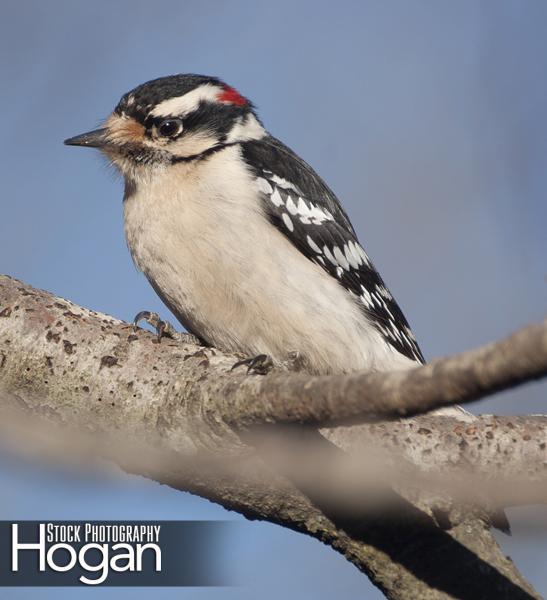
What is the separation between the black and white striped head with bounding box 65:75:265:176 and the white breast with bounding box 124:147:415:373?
153mm

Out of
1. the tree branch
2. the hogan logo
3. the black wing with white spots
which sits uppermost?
the black wing with white spots

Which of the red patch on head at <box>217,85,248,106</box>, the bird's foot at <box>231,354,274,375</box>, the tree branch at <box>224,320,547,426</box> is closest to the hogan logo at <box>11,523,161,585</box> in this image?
the bird's foot at <box>231,354,274,375</box>

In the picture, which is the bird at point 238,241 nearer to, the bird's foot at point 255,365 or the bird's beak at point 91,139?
the bird's beak at point 91,139

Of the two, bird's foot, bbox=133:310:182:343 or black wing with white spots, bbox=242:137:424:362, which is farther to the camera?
black wing with white spots, bbox=242:137:424:362

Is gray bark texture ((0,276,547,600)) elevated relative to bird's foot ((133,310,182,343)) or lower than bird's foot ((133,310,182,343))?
lower

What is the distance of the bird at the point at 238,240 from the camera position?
163 inches

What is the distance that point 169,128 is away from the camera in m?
4.61

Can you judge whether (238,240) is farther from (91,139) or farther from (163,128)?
(91,139)

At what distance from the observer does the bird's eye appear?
4.60m

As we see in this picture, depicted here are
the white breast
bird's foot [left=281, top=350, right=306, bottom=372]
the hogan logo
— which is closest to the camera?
the hogan logo

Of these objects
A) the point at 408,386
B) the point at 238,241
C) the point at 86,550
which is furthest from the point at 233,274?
the point at 408,386

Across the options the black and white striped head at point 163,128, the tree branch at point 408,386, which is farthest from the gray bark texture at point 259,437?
the black and white striped head at point 163,128

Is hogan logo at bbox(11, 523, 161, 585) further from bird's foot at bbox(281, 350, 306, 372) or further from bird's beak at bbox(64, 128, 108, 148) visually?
bird's beak at bbox(64, 128, 108, 148)

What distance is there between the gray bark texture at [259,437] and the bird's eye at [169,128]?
134cm
